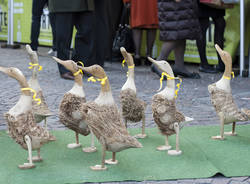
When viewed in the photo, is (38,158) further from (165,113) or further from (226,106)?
(226,106)

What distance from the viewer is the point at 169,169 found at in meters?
3.45

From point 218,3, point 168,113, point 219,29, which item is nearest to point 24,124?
point 168,113

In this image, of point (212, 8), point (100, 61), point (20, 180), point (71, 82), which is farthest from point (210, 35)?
point (20, 180)

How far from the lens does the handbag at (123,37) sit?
32.1 feet

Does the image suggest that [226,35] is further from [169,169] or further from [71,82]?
[169,169]

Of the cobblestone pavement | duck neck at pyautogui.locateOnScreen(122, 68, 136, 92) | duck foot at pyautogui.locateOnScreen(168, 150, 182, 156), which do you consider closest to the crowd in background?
the cobblestone pavement

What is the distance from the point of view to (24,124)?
335 cm

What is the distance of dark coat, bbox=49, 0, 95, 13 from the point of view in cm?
680

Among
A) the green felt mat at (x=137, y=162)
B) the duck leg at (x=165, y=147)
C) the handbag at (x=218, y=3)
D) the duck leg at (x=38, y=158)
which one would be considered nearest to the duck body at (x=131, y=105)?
the green felt mat at (x=137, y=162)

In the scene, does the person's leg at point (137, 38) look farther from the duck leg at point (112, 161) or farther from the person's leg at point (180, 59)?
the duck leg at point (112, 161)

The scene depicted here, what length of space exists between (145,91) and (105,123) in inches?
139

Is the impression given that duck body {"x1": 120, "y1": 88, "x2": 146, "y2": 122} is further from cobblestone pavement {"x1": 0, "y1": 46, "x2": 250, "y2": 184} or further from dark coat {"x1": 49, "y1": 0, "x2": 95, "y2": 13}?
dark coat {"x1": 49, "y1": 0, "x2": 95, "y2": 13}

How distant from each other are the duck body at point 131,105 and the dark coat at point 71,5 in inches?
121

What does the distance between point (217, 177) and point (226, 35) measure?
631 cm
